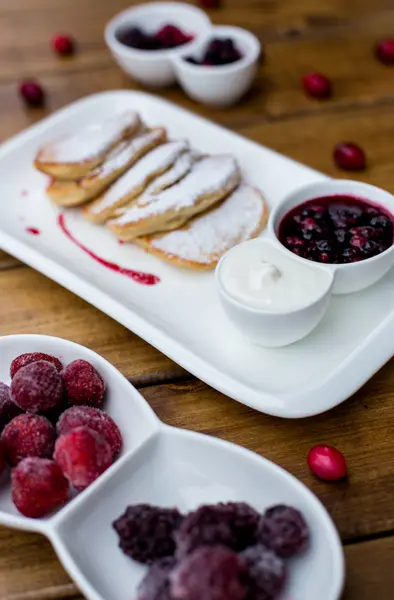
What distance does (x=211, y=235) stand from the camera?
1.65 m

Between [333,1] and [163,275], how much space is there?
1522 millimetres

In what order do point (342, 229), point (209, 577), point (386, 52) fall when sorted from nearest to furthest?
point (209, 577), point (342, 229), point (386, 52)

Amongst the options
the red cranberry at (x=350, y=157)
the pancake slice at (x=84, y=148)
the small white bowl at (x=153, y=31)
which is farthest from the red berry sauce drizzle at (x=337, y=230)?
the small white bowl at (x=153, y=31)

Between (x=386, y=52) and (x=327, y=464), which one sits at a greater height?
(x=386, y=52)

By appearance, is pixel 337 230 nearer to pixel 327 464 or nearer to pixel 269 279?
pixel 269 279

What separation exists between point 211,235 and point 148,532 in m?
0.73

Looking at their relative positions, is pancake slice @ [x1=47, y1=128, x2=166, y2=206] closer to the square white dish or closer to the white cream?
the square white dish

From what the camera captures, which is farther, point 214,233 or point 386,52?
point 386,52

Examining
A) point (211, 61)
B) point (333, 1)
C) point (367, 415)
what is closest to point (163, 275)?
point (367, 415)

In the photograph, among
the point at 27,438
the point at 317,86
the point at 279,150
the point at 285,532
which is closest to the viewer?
the point at 285,532

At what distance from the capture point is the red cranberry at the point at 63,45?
249 centimetres

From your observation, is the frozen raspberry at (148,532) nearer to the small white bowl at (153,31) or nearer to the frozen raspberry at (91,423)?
the frozen raspberry at (91,423)

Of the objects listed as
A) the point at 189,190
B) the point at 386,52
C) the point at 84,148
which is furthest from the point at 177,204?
the point at 386,52

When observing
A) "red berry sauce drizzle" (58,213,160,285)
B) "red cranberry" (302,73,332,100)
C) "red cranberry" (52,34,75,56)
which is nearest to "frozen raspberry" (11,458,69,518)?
"red berry sauce drizzle" (58,213,160,285)
